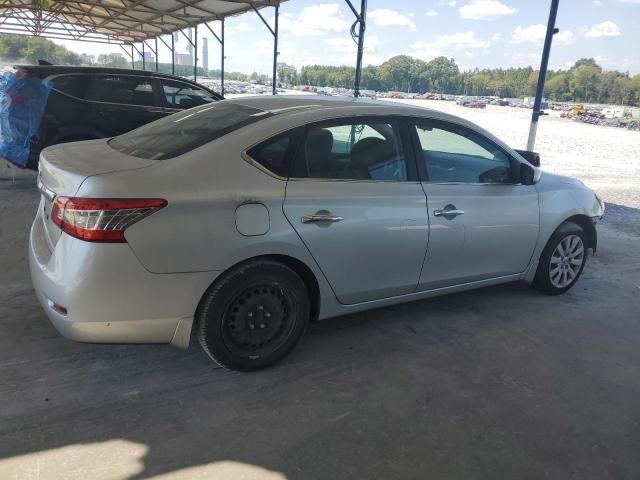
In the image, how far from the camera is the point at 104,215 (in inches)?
94.0

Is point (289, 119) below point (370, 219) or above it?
above

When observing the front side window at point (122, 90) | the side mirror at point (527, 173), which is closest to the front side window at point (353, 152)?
the side mirror at point (527, 173)

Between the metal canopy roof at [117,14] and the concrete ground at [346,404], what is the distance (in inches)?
446

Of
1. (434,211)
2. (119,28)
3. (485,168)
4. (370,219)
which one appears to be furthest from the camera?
(119,28)

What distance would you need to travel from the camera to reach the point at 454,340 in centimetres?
360

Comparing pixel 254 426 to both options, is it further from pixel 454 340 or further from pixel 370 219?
pixel 454 340

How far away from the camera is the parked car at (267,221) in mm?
2471

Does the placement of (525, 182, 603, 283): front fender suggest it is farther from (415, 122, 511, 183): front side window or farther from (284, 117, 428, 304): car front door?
(284, 117, 428, 304): car front door

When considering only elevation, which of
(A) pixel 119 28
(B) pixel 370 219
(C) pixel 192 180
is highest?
(A) pixel 119 28

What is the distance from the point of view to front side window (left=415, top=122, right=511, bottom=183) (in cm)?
355

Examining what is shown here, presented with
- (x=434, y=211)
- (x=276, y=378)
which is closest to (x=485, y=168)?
(x=434, y=211)

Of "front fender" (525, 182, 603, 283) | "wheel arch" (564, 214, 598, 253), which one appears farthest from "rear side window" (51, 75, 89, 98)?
"wheel arch" (564, 214, 598, 253)

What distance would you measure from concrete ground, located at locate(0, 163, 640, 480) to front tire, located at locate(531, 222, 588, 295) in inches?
21.1

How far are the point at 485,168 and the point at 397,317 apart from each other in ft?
4.37
